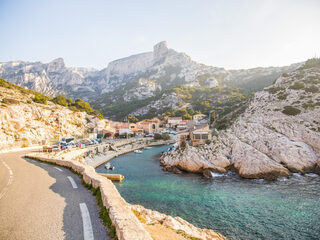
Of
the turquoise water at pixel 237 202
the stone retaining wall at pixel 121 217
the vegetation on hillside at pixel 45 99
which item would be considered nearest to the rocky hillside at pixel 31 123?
the vegetation on hillside at pixel 45 99

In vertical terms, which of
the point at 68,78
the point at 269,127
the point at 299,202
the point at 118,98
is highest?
the point at 68,78

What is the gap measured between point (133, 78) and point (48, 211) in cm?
15393

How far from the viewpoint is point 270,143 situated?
2597cm

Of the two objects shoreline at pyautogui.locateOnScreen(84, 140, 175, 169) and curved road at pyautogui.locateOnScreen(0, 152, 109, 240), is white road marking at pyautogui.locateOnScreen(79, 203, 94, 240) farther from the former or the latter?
shoreline at pyautogui.locateOnScreen(84, 140, 175, 169)

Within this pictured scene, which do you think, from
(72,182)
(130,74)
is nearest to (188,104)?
(72,182)

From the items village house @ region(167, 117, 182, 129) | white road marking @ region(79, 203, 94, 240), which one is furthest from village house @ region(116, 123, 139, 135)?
white road marking @ region(79, 203, 94, 240)

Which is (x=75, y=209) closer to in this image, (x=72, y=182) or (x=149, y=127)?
(x=72, y=182)

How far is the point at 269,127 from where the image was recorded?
29.2 m

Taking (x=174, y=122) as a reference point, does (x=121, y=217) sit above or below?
above

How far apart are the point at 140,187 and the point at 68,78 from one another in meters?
167

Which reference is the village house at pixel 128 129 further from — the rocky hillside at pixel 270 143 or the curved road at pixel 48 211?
the curved road at pixel 48 211

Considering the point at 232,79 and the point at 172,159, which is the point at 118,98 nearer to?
the point at 232,79

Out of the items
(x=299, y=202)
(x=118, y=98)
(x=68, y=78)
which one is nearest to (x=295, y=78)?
(x=299, y=202)

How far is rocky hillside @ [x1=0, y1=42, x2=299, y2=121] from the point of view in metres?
110
